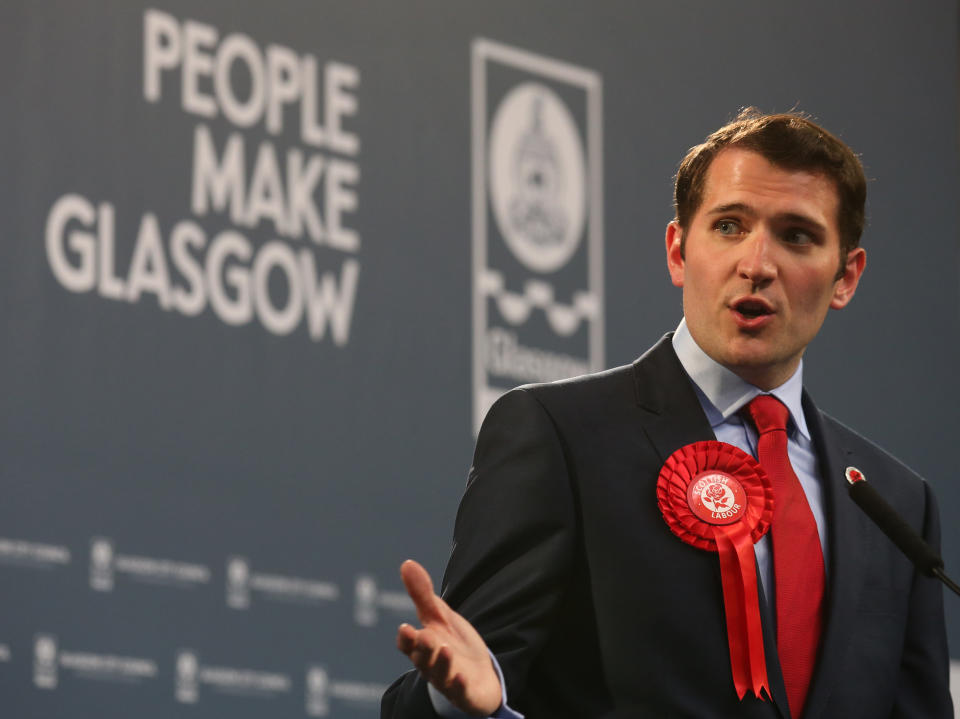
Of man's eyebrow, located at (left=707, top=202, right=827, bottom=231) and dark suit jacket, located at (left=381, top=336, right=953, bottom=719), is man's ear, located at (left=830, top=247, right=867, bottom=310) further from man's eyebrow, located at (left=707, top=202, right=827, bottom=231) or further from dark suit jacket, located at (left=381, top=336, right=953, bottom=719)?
dark suit jacket, located at (left=381, top=336, right=953, bottom=719)

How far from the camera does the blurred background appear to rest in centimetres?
402

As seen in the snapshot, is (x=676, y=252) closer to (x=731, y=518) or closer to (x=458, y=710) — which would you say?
(x=731, y=518)

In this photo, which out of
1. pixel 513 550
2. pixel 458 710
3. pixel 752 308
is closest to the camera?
pixel 458 710

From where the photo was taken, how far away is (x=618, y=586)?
1788 mm

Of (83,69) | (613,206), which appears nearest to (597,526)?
(83,69)

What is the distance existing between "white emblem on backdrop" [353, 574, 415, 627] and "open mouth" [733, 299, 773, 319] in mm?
2625

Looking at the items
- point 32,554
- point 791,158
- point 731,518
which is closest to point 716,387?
point 731,518

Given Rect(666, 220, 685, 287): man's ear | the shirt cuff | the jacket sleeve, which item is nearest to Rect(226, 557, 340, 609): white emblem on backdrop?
Rect(666, 220, 685, 287): man's ear

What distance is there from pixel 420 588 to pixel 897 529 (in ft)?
1.88

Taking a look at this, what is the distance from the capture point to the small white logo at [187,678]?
13.3 feet

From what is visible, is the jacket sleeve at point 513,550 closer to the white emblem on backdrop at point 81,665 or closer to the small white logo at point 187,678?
the white emblem on backdrop at point 81,665

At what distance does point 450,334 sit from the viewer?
4.86 meters

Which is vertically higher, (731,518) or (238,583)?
(731,518)

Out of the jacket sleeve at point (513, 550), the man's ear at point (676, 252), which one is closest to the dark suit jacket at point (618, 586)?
the jacket sleeve at point (513, 550)
